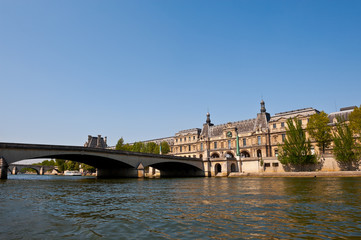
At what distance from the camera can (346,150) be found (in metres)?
62.8

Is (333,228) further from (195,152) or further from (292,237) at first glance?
(195,152)

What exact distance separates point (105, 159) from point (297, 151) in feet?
151

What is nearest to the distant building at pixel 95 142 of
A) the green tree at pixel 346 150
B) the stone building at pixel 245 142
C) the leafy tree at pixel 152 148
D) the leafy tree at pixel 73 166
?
the leafy tree at pixel 73 166

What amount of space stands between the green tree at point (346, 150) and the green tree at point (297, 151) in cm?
609

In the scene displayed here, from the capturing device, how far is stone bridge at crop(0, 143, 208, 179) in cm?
4600

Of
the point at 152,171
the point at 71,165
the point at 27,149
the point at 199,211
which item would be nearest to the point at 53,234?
the point at 199,211

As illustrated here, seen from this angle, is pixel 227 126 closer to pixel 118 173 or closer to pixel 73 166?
pixel 118 173

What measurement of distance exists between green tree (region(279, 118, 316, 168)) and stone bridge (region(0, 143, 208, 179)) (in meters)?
24.8

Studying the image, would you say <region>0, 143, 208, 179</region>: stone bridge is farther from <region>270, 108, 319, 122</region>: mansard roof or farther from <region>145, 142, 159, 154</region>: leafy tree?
<region>270, 108, 319, 122</region>: mansard roof

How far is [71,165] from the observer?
14288 centimetres

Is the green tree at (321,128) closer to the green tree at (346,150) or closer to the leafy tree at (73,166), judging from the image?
the green tree at (346,150)

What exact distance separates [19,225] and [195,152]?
96880 millimetres

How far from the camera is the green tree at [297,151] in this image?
68812 millimetres

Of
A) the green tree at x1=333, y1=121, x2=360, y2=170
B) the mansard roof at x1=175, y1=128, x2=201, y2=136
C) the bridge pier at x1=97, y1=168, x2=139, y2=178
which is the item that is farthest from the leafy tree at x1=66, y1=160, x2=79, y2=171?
the green tree at x1=333, y1=121, x2=360, y2=170
